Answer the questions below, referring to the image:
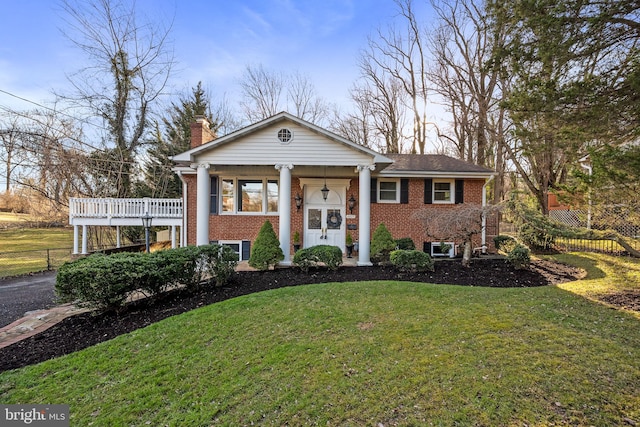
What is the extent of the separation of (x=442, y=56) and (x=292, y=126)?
17.1m

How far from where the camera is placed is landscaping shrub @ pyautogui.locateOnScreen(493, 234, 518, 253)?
10208mm

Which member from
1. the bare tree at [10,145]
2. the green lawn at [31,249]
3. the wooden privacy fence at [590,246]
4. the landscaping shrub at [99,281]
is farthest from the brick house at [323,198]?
the bare tree at [10,145]

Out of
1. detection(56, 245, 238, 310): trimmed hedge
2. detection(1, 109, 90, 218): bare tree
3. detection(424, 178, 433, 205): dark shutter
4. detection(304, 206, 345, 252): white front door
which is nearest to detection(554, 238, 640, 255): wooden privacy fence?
detection(424, 178, 433, 205): dark shutter

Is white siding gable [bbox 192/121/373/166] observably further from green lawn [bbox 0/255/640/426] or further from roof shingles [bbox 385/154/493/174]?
green lawn [bbox 0/255/640/426]

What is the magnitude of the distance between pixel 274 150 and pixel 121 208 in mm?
8722

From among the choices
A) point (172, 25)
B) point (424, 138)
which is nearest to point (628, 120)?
point (424, 138)

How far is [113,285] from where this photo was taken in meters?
5.14

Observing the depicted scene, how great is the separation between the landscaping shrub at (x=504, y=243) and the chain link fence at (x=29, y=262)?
1771 centimetres

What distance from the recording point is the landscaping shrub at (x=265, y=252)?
853 centimetres

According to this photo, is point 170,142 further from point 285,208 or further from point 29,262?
point 285,208

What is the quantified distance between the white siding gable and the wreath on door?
281 centimetres

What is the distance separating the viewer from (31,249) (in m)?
16.6

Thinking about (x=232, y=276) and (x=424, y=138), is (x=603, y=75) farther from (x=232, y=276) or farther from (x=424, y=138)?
(x=424, y=138)

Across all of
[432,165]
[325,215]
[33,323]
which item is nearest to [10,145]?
[33,323]
